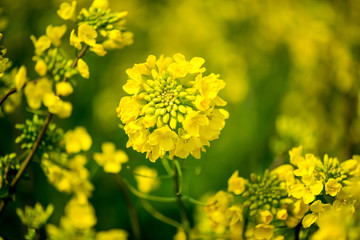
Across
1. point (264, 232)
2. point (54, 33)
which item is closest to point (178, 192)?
point (264, 232)

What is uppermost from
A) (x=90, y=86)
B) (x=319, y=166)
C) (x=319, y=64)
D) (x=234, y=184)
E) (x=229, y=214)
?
(x=319, y=64)

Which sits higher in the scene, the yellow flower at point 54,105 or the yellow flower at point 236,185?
the yellow flower at point 54,105

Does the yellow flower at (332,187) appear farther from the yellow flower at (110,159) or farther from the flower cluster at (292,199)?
the yellow flower at (110,159)

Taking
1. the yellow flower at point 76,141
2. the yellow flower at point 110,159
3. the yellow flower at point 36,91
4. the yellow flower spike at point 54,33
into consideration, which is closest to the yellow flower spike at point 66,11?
the yellow flower spike at point 54,33

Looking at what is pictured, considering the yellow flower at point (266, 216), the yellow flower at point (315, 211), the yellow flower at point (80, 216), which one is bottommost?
the yellow flower at point (80, 216)

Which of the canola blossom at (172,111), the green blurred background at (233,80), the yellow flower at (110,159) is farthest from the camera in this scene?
the green blurred background at (233,80)

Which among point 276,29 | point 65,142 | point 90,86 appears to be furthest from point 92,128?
Result: point 276,29

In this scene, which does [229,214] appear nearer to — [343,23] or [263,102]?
[343,23]
